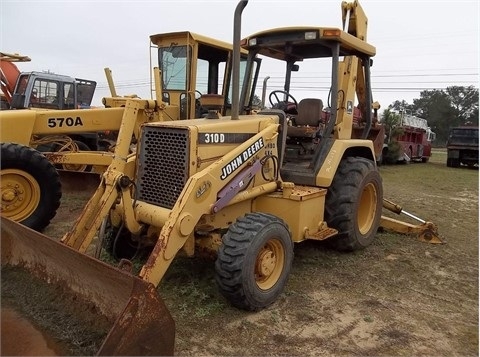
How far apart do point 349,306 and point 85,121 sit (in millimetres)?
4534

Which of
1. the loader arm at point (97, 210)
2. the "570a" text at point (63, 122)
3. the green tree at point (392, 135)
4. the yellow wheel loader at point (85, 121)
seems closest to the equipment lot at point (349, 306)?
the yellow wheel loader at point (85, 121)

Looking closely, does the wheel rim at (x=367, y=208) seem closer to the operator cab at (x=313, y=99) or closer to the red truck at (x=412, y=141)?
the operator cab at (x=313, y=99)

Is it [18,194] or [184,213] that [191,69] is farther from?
[184,213]

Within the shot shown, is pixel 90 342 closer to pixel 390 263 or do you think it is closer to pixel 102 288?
pixel 102 288

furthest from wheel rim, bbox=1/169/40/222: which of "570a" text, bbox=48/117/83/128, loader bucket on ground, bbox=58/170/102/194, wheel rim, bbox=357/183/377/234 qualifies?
wheel rim, bbox=357/183/377/234

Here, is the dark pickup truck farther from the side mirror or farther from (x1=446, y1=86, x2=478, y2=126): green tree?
(x1=446, y1=86, x2=478, y2=126): green tree

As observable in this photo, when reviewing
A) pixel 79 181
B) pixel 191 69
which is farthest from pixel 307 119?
pixel 79 181

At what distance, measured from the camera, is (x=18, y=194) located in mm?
5207

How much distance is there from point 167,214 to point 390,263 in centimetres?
269

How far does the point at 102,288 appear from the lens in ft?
9.39

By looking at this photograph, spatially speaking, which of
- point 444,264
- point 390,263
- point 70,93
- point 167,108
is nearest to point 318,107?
point 390,263

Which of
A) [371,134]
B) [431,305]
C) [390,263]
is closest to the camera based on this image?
[431,305]

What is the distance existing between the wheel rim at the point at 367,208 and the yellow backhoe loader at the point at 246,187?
0.01 m

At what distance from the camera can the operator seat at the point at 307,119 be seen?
5055mm
